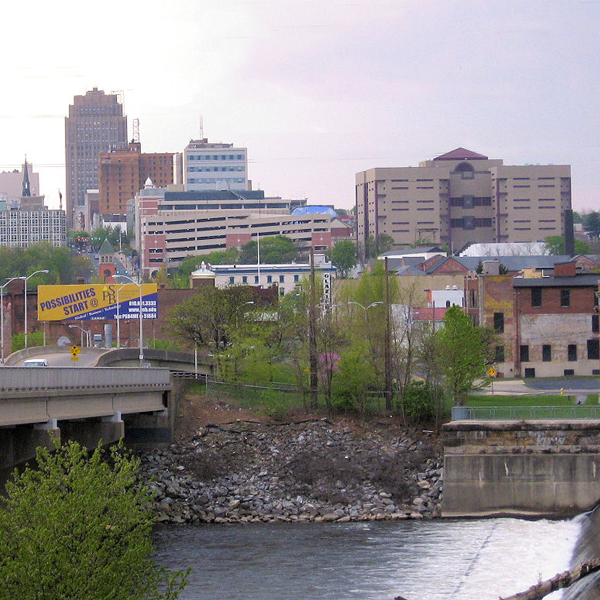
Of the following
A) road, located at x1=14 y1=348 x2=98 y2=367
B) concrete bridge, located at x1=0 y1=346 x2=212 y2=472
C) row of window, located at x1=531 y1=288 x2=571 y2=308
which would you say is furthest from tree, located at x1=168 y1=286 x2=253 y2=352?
row of window, located at x1=531 y1=288 x2=571 y2=308

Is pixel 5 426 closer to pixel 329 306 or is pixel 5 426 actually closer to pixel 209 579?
pixel 209 579

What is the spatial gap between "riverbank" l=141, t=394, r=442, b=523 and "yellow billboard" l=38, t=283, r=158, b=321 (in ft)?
124

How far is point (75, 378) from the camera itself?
5097cm

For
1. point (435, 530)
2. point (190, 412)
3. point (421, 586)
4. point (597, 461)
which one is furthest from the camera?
point (190, 412)

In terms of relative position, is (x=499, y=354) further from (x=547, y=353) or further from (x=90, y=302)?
(x=90, y=302)

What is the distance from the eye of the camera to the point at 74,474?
91.4ft

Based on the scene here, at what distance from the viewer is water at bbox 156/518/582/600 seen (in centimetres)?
4188

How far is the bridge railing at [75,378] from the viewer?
43.6 m

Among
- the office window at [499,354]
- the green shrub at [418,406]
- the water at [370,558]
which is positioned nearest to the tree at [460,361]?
the green shrub at [418,406]

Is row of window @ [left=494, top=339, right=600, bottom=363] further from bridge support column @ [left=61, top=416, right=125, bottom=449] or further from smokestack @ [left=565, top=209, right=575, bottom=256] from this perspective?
smokestack @ [left=565, top=209, right=575, bottom=256]

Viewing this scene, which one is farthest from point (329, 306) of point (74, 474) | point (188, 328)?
point (74, 474)

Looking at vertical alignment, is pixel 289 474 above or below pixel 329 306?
below

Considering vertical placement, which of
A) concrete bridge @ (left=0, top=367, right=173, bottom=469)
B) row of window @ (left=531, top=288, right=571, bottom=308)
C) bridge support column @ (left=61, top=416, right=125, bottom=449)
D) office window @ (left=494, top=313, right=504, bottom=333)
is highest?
row of window @ (left=531, top=288, right=571, bottom=308)

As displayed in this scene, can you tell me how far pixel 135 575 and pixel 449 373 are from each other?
1858 inches
